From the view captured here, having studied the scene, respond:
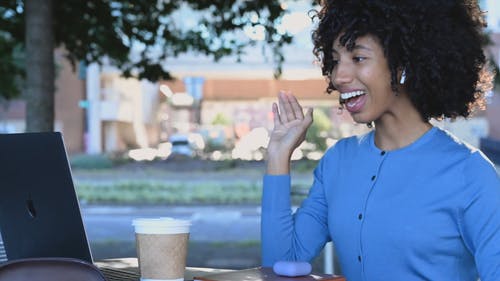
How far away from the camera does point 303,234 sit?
2.31 m

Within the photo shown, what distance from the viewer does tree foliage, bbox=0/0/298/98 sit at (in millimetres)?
7449

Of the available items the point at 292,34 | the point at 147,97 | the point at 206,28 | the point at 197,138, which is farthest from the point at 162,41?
the point at 147,97

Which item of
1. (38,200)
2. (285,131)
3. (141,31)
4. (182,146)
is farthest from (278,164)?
(182,146)

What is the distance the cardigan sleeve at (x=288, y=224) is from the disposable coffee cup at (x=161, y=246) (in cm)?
42

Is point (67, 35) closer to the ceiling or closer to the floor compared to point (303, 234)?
closer to the ceiling

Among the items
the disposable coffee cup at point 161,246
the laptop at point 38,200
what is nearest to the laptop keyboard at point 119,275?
the laptop at point 38,200

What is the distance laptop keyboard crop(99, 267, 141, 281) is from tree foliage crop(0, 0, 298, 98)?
493 centimetres

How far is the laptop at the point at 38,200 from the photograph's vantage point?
206cm

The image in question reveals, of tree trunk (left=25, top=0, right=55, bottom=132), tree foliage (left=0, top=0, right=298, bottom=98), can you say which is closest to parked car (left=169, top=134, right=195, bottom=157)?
tree foliage (left=0, top=0, right=298, bottom=98)

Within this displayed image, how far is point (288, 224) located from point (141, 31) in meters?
5.89

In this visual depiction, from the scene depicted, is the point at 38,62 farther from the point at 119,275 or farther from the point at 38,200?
the point at 38,200

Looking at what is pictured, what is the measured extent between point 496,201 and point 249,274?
0.64 metres

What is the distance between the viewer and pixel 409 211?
202 centimetres

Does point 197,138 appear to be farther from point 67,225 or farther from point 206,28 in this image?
point 67,225
